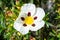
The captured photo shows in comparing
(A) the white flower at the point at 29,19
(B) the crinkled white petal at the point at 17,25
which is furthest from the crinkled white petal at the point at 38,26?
(B) the crinkled white petal at the point at 17,25

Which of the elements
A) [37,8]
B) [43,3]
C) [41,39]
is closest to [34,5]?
[37,8]

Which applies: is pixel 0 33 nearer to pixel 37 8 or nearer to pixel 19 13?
pixel 19 13

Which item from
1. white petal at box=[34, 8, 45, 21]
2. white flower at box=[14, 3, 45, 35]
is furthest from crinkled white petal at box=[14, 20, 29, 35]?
white petal at box=[34, 8, 45, 21]

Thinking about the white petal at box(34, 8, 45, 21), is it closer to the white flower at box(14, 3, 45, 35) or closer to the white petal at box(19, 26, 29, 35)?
the white flower at box(14, 3, 45, 35)

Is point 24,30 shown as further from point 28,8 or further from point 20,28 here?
point 28,8

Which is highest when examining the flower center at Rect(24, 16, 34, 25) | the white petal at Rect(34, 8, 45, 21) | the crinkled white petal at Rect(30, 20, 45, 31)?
the white petal at Rect(34, 8, 45, 21)

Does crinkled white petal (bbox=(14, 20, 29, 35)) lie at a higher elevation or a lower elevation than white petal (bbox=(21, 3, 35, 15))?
lower

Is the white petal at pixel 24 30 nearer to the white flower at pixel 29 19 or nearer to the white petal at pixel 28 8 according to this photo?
the white flower at pixel 29 19
